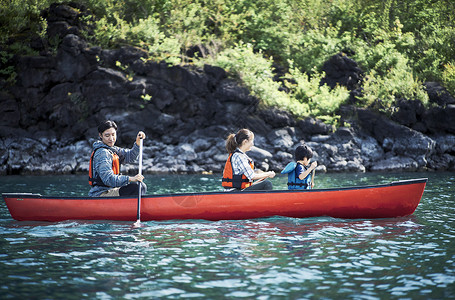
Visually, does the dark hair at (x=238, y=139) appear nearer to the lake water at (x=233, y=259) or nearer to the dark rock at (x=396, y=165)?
the lake water at (x=233, y=259)

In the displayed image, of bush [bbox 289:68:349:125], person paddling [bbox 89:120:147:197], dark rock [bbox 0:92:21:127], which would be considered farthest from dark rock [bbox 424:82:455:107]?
dark rock [bbox 0:92:21:127]

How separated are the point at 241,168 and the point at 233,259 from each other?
9.10 feet

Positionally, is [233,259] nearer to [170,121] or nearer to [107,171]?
[107,171]

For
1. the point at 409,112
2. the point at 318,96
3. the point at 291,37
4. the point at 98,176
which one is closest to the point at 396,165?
the point at 409,112

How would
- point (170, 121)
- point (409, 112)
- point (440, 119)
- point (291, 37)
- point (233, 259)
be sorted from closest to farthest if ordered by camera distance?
point (233, 259) < point (440, 119) < point (409, 112) < point (170, 121) < point (291, 37)

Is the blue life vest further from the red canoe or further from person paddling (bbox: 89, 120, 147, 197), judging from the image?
person paddling (bbox: 89, 120, 147, 197)

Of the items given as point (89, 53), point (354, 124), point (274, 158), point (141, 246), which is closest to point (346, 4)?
point (354, 124)

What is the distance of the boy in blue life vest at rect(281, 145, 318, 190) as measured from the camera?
766cm

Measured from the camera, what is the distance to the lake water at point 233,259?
13.4 ft

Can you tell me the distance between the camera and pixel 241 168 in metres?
7.72

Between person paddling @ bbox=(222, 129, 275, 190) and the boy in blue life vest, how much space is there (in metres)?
0.38

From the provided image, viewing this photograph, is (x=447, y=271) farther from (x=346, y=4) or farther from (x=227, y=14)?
(x=346, y=4)

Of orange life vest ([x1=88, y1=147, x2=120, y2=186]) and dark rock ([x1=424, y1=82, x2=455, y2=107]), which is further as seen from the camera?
dark rock ([x1=424, y1=82, x2=455, y2=107])

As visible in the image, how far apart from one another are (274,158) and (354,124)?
3.92m
